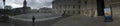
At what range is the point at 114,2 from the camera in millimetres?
24562

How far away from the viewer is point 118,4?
2386 centimetres

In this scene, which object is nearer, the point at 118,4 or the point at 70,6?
the point at 118,4

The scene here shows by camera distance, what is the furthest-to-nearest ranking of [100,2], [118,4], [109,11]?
1. [100,2]
2. [118,4]
3. [109,11]

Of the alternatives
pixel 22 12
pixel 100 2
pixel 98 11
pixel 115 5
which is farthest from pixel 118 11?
pixel 22 12

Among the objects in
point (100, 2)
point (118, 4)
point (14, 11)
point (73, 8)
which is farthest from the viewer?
point (73, 8)

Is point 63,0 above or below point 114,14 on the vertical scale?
above

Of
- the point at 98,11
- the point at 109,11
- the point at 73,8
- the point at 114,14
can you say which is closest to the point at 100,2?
the point at 98,11

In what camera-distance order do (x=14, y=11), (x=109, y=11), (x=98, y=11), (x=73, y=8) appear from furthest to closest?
(x=73, y=8)
(x=98, y=11)
(x=14, y=11)
(x=109, y=11)

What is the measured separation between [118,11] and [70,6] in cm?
5483

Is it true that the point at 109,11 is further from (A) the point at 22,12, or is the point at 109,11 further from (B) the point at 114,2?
(A) the point at 22,12

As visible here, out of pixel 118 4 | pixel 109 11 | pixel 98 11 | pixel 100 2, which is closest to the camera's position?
pixel 109 11

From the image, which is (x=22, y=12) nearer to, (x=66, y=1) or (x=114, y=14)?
(x=114, y=14)

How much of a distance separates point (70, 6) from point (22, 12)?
41.9m

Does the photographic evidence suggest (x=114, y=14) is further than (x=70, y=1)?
No
